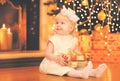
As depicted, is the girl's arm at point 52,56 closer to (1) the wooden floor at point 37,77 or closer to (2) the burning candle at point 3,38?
(1) the wooden floor at point 37,77

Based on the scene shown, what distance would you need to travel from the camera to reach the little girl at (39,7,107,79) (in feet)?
9.39

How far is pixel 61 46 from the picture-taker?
9.86 ft

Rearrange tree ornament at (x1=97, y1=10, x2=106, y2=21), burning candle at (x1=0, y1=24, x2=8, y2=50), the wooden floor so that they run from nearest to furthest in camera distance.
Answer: the wooden floor → burning candle at (x1=0, y1=24, x2=8, y2=50) → tree ornament at (x1=97, y1=10, x2=106, y2=21)

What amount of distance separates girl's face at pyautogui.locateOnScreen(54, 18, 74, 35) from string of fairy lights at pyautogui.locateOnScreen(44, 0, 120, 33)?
104cm

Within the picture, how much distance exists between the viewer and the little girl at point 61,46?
9.39 ft

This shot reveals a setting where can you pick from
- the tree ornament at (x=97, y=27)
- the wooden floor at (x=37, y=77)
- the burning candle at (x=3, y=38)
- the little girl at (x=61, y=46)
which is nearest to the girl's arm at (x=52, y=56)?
the little girl at (x=61, y=46)

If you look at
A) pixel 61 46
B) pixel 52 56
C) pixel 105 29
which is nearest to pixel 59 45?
pixel 61 46

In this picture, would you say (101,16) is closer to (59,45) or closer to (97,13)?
(97,13)

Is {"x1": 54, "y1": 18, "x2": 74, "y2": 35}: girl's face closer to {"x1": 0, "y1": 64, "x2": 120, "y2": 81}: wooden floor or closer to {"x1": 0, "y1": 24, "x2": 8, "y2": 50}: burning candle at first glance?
{"x1": 0, "y1": 64, "x2": 120, "y2": 81}: wooden floor

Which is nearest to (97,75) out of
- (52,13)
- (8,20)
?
(52,13)

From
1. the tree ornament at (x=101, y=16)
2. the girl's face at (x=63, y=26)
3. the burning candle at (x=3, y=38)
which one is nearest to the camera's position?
the girl's face at (x=63, y=26)

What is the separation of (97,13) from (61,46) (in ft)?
4.20

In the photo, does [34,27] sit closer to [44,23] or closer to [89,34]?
[44,23]

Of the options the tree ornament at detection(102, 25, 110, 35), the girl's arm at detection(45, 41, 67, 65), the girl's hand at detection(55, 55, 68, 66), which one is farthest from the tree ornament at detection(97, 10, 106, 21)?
the girl's hand at detection(55, 55, 68, 66)
